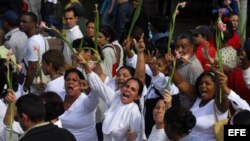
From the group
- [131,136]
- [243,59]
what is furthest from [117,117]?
[243,59]

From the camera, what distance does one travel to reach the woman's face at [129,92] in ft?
22.1

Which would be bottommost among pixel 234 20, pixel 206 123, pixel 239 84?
pixel 206 123

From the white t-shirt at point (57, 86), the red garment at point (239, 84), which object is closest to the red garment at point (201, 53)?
the red garment at point (239, 84)

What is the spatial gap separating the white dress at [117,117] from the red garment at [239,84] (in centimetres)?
109

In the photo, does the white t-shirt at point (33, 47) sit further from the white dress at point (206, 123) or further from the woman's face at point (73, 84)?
the white dress at point (206, 123)

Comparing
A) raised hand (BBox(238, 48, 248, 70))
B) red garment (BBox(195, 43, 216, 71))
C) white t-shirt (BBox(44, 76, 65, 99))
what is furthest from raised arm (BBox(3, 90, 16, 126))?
red garment (BBox(195, 43, 216, 71))

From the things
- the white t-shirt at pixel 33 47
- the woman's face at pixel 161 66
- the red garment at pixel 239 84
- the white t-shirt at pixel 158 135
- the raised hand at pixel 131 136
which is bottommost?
the raised hand at pixel 131 136

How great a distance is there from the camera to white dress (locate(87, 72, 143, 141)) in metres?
6.59

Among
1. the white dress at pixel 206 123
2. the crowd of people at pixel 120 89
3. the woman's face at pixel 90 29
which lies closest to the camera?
the crowd of people at pixel 120 89

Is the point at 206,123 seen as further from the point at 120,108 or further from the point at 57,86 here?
the point at 57,86

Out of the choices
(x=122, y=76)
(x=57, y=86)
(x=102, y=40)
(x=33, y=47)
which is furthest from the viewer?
(x=102, y=40)

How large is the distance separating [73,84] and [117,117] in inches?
23.3

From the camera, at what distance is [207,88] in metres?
6.71

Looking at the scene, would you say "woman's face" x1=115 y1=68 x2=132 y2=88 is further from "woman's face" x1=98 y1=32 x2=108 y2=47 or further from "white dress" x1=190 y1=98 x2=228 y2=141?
"woman's face" x1=98 y1=32 x2=108 y2=47
